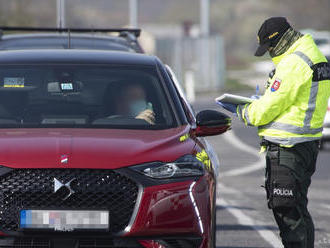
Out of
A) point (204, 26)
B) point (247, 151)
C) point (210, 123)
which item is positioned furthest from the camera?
point (204, 26)

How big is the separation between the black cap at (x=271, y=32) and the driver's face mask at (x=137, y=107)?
86cm

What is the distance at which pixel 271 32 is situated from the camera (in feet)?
24.3

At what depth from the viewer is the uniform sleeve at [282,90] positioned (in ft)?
24.0

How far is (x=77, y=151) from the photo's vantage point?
632 cm

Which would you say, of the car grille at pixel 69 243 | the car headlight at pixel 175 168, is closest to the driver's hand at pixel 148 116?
the car headlight at pixel 175 168

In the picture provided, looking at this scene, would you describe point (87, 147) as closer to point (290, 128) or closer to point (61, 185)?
point (61, 185)

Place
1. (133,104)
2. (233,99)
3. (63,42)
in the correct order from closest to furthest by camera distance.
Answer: (133,104) < (233,99) < (63,42)

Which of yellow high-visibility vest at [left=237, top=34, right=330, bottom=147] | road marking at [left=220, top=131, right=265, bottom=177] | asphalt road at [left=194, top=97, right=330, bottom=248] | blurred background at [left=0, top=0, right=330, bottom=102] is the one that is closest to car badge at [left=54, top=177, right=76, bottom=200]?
yellow high-visibility vest at [left=237, top=34, right=330, bottom=147]

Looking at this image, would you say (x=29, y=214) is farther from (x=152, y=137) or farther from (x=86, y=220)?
(x=152, y=137)

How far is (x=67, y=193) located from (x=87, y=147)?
0.33m

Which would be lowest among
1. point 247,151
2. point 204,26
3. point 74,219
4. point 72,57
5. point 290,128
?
point 204,26

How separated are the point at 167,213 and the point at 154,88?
5.28 feet

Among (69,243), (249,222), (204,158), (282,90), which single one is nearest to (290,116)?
(282,90)

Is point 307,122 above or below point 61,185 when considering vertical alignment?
above
